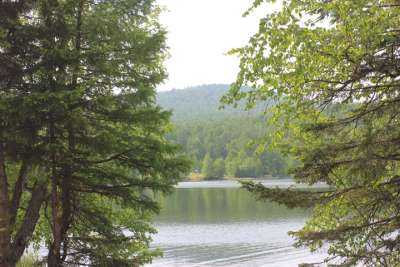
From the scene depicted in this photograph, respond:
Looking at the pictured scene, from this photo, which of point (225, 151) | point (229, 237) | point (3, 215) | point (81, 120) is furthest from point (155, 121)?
point (225, 151)

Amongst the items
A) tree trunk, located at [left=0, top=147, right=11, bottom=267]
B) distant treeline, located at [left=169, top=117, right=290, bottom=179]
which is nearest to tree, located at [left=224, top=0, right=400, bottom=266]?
tree trunk, located at [left=0, top=147, right=11, bottom=267]

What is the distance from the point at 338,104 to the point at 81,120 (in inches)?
172

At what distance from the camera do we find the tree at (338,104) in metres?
5.64

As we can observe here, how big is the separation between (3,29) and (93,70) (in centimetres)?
180

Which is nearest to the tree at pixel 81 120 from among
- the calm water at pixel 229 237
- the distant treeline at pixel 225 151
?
the calm water at pixel 229 237

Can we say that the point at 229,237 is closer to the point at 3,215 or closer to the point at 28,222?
the point at 28,222

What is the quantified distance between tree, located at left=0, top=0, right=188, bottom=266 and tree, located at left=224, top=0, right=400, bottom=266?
276 centimetres

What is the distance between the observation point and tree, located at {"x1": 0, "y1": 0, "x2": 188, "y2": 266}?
8.68m

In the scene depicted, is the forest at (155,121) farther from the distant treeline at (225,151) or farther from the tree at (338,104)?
the distant treeline at (225,151)

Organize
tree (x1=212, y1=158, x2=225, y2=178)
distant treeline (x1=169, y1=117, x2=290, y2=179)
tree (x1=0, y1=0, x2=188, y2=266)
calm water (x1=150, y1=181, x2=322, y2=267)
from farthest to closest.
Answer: tree (x1=212, y1=158, x2=225, y2=178)
distant treeline (x1=169, y1=117, x2=290, y2=179)
calm water (x1=150, y1=181, x2=322, y2=267)
tree (x1=0, y1=0, x2=188, y2=266)

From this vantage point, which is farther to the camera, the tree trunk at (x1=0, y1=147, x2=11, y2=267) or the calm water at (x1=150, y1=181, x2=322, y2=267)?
the calm water at (x1=150, y1=181, x2=322, y2=267)

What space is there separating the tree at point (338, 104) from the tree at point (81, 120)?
9.04ft

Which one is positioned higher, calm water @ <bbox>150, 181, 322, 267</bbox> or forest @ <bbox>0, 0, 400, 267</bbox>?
forest @ <bbox>0, 0, 400, 267</bbox>

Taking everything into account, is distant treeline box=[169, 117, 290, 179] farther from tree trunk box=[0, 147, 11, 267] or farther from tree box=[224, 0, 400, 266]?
tree box=[224, 0, 400, 266]
